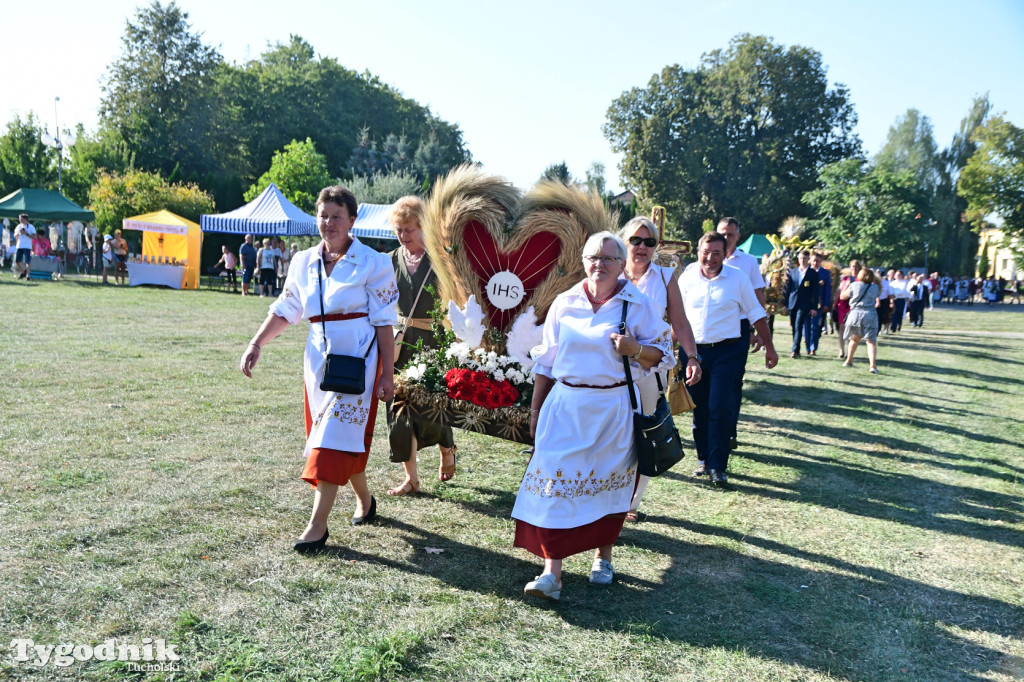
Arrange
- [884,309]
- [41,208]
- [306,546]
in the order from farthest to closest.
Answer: [41,208]
[884,309]
[306,546]

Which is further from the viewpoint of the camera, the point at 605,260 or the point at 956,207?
the point at 956,207

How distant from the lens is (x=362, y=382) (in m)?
4.39

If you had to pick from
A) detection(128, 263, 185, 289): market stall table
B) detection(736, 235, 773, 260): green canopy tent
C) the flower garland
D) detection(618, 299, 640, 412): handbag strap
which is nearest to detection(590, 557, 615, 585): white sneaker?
detection(618, 299, 640, 412): handbag strap

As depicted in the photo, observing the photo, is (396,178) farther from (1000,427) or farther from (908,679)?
(908,679)

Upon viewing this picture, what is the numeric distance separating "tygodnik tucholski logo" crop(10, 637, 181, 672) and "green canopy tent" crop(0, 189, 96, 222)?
91.9ft

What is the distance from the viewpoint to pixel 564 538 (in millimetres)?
4098

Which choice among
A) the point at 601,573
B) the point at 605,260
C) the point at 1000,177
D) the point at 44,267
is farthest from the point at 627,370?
the point at 1000,177

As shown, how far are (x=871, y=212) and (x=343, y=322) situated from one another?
49.8 meters

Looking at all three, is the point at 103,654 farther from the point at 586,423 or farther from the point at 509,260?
the point at 509,260

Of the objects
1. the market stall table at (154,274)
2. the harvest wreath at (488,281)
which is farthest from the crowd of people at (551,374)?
the market stall table at (154,274)

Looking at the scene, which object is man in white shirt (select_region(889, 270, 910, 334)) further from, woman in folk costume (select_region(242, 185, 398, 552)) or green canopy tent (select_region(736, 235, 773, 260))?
woman in folk costume (select_region(242, 185, 398, 552))

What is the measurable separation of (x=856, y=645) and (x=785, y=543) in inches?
57.6

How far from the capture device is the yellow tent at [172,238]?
26359 mm

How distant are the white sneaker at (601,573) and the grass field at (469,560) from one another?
5.1 inches
